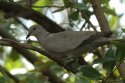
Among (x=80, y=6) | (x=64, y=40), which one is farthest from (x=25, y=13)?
(x=80, y=6)

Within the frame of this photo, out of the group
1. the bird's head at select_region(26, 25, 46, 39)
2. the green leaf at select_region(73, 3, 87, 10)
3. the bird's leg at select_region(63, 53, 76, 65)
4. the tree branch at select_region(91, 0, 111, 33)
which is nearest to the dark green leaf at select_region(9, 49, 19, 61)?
the bird's head at select_region(26, 25, 46, 39)

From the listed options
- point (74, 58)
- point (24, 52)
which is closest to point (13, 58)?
point (24, 52)

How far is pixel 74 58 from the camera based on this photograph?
2.43 metres

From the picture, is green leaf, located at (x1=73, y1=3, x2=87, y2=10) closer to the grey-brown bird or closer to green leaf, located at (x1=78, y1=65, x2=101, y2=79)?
the grey-brown bird

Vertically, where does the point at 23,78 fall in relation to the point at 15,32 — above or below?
below

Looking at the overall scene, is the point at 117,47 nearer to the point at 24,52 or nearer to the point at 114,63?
the point at 114,63

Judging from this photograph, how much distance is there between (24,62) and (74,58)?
4.32 feet

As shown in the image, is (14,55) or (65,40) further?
(14,55)

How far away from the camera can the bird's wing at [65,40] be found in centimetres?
231

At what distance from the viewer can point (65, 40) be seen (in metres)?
2.44

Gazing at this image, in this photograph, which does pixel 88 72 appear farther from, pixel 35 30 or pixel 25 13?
pixel 35 30

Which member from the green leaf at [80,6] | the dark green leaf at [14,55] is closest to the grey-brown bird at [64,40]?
the green leaf at [80,6]

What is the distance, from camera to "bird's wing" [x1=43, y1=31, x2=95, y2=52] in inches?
91.0

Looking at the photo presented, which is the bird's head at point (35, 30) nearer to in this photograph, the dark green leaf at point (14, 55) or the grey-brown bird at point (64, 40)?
the grey-brown bird at point (64, 40)
